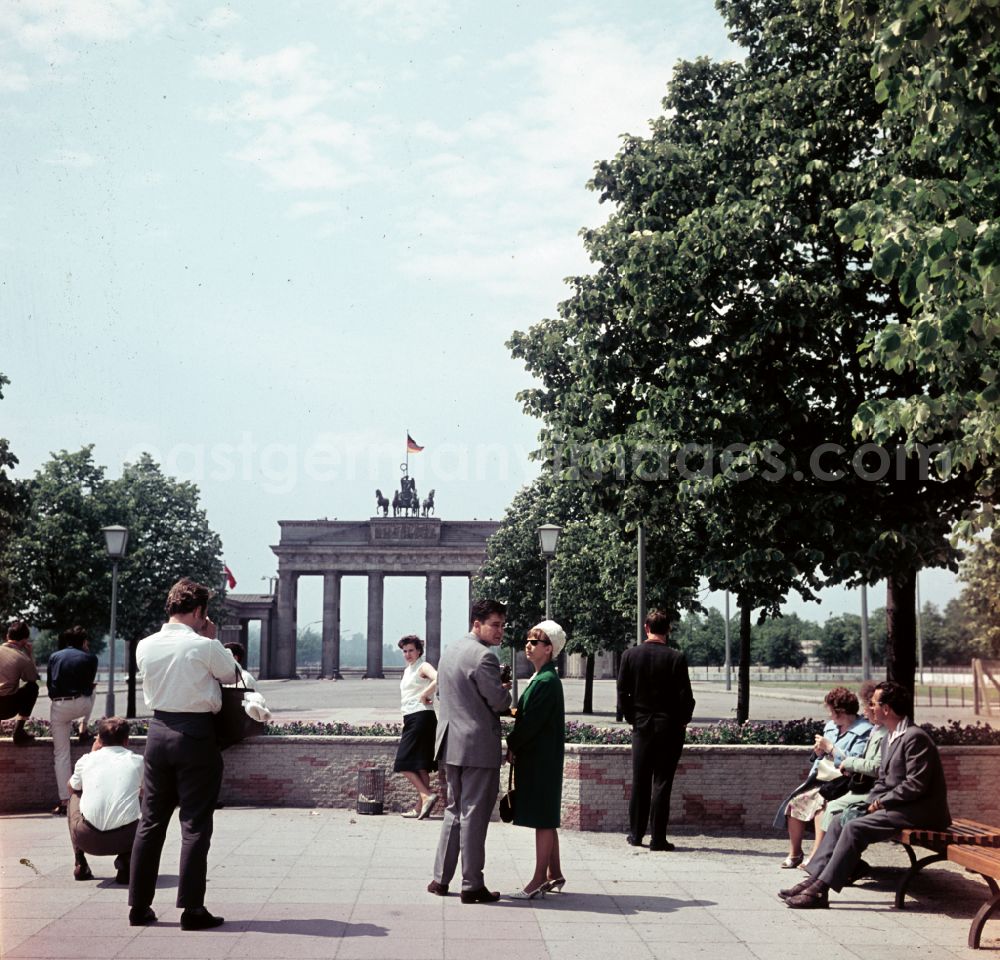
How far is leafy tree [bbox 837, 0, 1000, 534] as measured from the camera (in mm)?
7820

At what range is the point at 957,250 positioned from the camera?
8750 millimetres

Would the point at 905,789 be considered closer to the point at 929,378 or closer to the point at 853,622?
the point at 929,378

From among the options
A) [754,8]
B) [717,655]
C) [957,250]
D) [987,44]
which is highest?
[754,8]

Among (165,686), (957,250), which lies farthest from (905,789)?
(165,686)

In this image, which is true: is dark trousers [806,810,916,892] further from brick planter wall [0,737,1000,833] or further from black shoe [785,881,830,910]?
brick planter wall [0,737,1000,833]

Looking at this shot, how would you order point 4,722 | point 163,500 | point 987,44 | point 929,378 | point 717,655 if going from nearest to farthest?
point 987,44
point 4,722
point 929,378
point 163,500
point 717,655

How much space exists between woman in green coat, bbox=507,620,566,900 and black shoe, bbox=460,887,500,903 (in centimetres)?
29

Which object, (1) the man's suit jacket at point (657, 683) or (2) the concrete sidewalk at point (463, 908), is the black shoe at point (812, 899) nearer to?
(2) the concrete sidewalk at point (463, 908)

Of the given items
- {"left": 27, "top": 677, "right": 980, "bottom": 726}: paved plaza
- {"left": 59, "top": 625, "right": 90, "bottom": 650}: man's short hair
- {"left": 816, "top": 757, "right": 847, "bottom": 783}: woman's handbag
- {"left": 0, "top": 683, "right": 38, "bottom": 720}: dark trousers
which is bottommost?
{"left": 27, "top": 677, "right": 980, "bottom": 726}: paved plaza

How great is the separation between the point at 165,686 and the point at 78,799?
1738 millimetres

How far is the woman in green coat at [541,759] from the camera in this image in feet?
27.5

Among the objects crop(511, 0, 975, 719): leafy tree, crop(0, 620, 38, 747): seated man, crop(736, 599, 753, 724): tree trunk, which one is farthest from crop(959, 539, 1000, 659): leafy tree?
crop(0, 620, 38, 747): seated man

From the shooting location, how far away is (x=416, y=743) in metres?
12.4

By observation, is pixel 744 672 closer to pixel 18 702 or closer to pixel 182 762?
pixel 18 702
